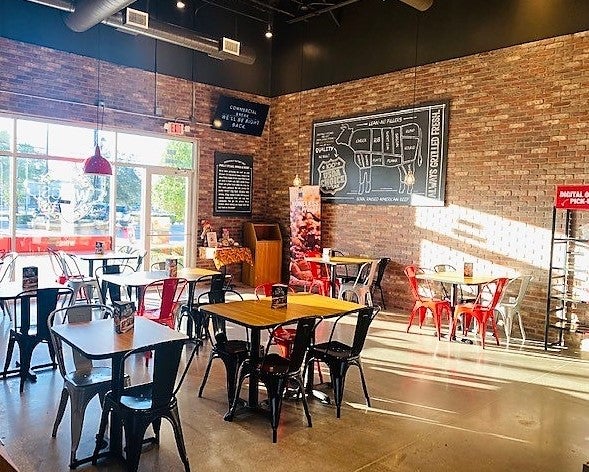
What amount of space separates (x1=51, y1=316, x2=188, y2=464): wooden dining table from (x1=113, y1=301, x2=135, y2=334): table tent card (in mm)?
32

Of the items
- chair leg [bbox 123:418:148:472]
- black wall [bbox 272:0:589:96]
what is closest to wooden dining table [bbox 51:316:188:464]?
chair leg [bbox 123:418:148:472]

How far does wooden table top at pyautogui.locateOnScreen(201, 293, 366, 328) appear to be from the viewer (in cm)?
377

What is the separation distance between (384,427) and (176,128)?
7159 millimetres

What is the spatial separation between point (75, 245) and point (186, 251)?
6.79ft

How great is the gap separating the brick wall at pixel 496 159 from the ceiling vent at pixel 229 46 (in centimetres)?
215

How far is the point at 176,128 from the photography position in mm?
9531

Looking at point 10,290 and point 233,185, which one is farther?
point 233,185

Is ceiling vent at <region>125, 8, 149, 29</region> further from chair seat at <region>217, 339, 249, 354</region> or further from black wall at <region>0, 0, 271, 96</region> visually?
chair seat at <region>217, 339, 249, 354</region>

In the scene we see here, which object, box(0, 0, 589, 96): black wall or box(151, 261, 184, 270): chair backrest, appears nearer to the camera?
box(151, 261, 184, 270): chair backrest

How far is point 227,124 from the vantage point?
10.3 meters

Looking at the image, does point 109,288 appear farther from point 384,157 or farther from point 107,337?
point 384,157

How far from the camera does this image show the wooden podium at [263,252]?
10273 mm

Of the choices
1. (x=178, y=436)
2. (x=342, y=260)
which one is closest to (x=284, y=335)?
(x=178, y=436)

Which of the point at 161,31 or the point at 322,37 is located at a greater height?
the point at 322,37
